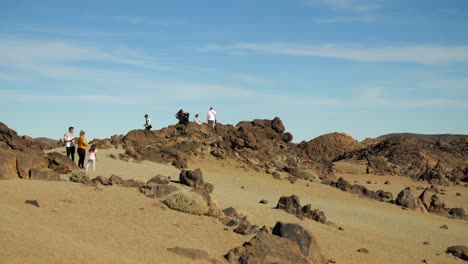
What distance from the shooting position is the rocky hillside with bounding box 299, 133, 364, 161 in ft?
207

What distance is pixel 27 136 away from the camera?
120 ft

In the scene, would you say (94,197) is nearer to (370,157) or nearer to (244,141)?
(244,141)

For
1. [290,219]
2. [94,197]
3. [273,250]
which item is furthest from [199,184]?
[273,250]

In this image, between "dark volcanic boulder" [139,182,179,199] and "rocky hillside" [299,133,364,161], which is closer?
"dark volcanic boulder" [139,182,179,199]

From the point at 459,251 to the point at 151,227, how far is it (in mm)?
10274

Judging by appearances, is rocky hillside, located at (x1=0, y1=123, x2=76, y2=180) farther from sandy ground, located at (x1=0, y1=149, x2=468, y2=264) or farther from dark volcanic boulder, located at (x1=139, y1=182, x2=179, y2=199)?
dark volcanic boulder, located at (x1=139, y1=182, x2=179, y2=199)

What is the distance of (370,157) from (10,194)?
1659 inches

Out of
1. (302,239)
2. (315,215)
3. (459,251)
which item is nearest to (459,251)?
(459,251)

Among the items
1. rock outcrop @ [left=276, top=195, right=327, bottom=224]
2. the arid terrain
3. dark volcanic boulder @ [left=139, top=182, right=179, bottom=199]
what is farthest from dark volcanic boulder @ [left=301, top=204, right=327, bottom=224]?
dark volcanic boulder @ [left=139, top=182, right=179, bottom=199]

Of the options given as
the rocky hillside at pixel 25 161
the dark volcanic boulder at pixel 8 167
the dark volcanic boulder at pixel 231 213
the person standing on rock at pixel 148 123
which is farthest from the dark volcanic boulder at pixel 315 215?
the person standing on rock at pixel 148 123

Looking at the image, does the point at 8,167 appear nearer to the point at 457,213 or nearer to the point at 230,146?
the point at 230,146

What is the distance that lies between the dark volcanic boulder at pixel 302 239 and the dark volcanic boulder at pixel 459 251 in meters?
6.74

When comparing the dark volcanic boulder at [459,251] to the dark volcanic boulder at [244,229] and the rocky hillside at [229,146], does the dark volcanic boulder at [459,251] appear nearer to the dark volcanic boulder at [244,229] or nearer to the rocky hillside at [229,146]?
the dark volcanic boulder at [244,229]

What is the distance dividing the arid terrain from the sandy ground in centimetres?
3
